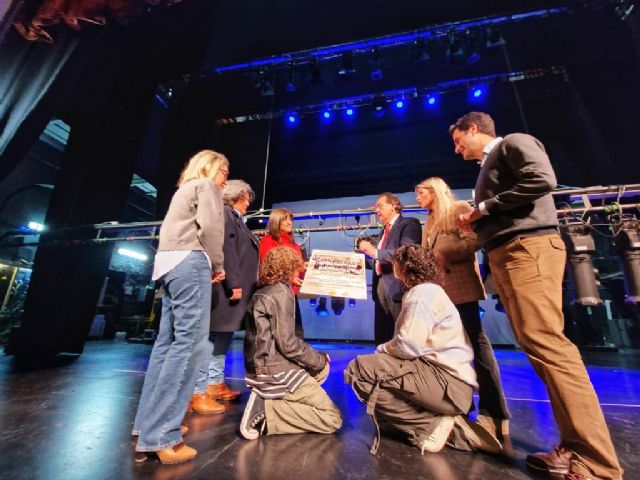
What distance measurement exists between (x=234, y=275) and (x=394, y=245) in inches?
46.4

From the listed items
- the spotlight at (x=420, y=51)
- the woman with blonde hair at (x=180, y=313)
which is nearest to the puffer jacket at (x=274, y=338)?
the woman with blonde hair at (x=180, y=313)

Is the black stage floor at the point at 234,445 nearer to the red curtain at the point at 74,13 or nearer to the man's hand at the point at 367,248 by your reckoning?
the man's hand at the point at 367,248

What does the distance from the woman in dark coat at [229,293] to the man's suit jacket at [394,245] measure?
0.94 meters

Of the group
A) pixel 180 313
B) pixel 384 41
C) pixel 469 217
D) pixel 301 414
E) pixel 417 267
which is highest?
pixel 384 41

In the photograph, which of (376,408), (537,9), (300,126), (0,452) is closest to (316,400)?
(376,408)

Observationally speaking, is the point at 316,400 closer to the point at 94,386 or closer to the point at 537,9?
the point at 94,386

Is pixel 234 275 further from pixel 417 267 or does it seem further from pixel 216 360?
pixel 417 267

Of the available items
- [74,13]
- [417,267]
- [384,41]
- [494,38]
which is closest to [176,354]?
[417,267]

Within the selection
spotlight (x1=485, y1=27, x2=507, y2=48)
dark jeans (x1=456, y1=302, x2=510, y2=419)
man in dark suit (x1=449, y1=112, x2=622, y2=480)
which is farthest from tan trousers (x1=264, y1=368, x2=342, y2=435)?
spotlight (x1=485, y1=27, x2=507, y2=48)

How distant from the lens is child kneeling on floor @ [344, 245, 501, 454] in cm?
143

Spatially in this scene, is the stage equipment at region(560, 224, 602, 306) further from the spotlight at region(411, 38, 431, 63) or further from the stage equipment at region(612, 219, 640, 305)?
the spotlight at region(411, 38, 431, 63)

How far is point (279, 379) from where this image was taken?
1621 millimetres

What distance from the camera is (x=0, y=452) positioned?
1.37m

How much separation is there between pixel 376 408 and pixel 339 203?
633 cm
